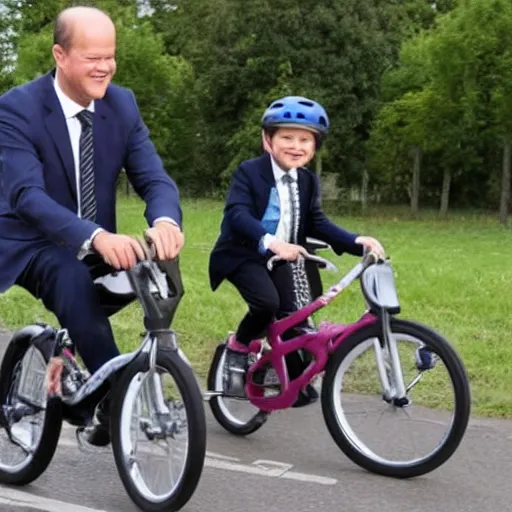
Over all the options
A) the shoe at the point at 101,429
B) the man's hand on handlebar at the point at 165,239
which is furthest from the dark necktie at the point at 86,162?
the shoe at the point at 101,429

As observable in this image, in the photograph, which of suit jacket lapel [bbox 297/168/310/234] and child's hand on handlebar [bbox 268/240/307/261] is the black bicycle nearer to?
child's hand on handlebar [bbox 268/240/307/261]

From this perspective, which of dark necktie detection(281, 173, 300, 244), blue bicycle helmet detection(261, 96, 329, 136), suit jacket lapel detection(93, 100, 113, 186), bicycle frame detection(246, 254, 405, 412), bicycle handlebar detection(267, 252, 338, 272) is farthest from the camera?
dark necktie detection(281, 173, 300, 244)

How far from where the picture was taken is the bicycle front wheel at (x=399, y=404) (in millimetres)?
4496

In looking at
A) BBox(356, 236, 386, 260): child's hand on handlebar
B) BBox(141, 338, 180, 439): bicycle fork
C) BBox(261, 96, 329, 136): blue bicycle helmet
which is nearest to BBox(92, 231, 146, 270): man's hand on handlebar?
BBox(141, 338, 180, 439): bicycle fork

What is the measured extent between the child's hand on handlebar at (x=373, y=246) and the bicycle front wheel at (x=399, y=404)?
0.34 meters

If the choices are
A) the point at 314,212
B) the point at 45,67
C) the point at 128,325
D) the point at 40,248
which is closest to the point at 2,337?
the point at 128,325

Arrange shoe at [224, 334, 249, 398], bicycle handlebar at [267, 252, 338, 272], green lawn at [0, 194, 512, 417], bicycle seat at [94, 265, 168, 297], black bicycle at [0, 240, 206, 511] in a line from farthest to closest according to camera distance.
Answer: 1. green lawn at [0, 194, 512, 417]
2. shoe at [224, 334, 249, 398]
3. bicycle handlebar at [267, 252, 338, 272]
4. bicycle seat at [94, 265, 168, 297]
5. black bicycle at [0, 240, 206, 511]

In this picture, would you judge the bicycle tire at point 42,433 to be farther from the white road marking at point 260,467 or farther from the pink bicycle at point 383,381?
the pink bicycle at point 383,381

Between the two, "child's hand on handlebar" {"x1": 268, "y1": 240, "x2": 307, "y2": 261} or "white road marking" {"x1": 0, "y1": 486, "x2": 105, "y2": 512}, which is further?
"child's hand on handlebar" {"x1": 268, "y1": 240, "x2": 307, "y2": 261}

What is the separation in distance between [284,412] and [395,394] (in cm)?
133

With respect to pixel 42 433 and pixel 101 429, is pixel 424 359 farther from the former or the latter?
pixel 42 433

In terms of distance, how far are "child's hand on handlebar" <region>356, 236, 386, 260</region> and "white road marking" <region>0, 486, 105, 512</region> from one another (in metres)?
1.63

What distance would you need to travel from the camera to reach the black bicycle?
379 cm

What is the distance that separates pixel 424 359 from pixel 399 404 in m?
0.27
